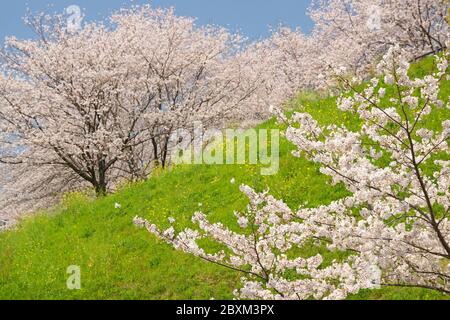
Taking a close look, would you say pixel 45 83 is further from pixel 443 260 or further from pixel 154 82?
pixel 443 260

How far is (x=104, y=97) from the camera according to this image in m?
21.0

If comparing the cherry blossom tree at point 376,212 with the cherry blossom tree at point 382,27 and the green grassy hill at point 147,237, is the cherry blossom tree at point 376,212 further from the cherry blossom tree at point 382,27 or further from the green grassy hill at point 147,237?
the cherry blossom tree at point 382,27

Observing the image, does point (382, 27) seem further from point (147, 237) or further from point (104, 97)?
point (147, 237)

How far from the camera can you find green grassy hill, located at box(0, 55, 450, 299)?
10117 millimetres

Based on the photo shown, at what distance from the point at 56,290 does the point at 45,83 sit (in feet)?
40.5

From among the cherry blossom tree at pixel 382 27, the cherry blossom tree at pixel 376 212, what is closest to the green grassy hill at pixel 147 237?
the cherry blossom tree at pixel 376 212

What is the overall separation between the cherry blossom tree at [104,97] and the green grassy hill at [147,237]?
14.5ft

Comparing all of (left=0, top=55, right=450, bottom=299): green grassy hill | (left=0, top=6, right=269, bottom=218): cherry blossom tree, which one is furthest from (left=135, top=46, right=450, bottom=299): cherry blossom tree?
(left=0, top=6, right=269, bottom=218): cherry blossom tree

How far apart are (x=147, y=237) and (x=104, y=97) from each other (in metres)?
10.4

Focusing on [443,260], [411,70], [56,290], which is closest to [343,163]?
[443,260]

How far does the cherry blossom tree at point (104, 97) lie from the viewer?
65.7ft

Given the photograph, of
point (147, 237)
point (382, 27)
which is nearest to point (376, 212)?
point (147, 237)

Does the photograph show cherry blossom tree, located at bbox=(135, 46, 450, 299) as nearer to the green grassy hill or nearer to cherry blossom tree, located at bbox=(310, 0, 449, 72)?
the green grassy hill
